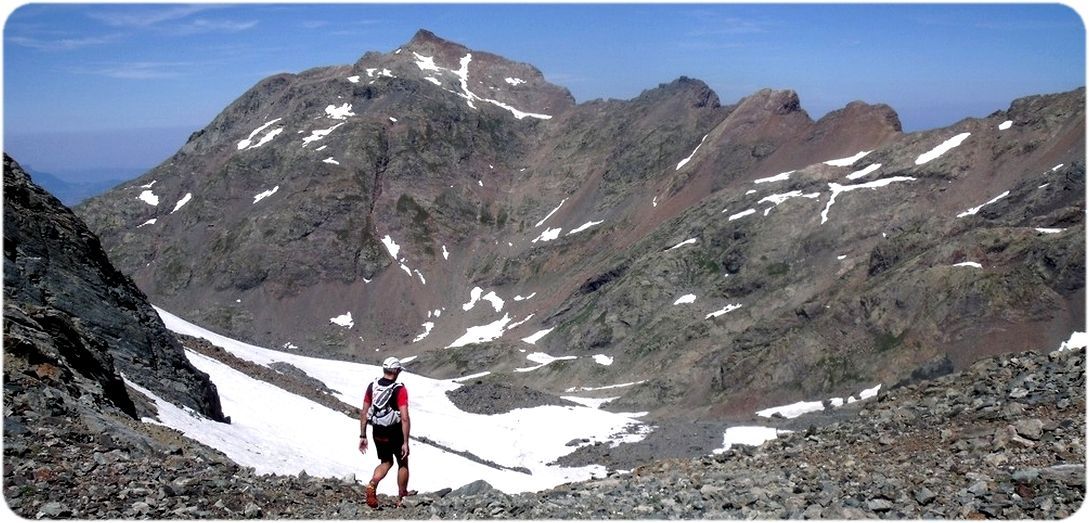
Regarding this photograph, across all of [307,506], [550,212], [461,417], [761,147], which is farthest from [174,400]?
[550,212]

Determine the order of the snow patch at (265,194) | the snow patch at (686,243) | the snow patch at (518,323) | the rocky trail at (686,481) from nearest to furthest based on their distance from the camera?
the rocky trail at (686,481) < the snow patch at (686,243) < the snow patch at (518,323) < the snow patch at (265,194)

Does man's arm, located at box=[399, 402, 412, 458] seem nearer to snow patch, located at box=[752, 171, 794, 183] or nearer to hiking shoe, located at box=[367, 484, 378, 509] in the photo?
hiking shoe, located at box=[367, 484, 378, 509]

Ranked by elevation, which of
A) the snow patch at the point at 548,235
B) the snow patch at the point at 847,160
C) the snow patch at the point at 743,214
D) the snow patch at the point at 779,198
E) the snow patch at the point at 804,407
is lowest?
the snow patch at the point at 804,407

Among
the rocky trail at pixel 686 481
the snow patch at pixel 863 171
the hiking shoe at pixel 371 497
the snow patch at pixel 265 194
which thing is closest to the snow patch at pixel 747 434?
the rocky trail at pixel 686 481

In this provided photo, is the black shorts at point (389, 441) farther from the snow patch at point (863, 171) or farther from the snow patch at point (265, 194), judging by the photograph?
the snow patch at point (265, 194)

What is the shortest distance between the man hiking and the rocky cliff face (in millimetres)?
5993

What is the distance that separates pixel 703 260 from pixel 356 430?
98.8m

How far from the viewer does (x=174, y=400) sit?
28.8 meters

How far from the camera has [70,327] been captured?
22391 mm

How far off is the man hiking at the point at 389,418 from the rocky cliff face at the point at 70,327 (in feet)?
19.7

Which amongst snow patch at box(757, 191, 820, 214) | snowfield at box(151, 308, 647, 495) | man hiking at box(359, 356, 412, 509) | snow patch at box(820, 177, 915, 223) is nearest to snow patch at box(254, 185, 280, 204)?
snow patch at box(757, 191, 820, 214)

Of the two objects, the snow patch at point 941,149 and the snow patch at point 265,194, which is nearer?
the snow patch at point 941,149

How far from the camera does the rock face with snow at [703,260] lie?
79.3 metres

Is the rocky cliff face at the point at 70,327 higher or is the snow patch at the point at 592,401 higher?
the rocky cliff face at the point at 70,327
